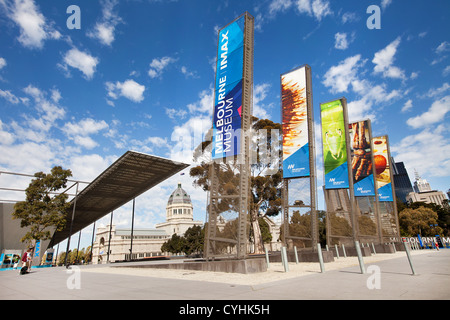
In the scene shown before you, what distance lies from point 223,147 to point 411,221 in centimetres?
4960

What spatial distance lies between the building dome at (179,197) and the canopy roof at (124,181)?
98582 millimetres

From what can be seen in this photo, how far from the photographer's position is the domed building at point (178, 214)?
425 ft

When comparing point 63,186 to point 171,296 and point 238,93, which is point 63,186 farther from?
point 171,296

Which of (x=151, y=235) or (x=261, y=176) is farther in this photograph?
(x=151, y=235)

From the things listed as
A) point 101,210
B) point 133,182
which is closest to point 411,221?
point 133,182

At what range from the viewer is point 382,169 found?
3198cm

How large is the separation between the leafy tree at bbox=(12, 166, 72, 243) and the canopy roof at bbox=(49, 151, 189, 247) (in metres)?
3.29

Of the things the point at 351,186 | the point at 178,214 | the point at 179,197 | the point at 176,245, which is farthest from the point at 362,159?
the point at 179,197

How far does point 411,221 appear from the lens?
47531mm

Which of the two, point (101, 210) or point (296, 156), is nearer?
point (296, 156)

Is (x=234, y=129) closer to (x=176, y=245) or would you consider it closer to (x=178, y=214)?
(x=176, y=245)

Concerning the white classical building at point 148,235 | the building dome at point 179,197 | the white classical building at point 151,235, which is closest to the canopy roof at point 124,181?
the white classical building at point 148,235

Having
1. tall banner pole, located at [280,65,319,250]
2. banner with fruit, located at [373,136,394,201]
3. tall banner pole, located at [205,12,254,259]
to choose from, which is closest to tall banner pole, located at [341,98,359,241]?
tall banner pole, located at [280,65,319,250]

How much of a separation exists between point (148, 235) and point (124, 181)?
97.3 m
